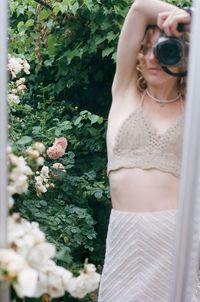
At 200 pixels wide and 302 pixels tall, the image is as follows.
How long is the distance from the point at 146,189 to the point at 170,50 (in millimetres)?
385

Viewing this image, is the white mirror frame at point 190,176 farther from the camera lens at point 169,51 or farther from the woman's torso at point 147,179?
the woman's torso at point 147,179

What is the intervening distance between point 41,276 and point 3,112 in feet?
0.96

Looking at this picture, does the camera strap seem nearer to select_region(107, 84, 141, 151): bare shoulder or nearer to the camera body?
the camera body

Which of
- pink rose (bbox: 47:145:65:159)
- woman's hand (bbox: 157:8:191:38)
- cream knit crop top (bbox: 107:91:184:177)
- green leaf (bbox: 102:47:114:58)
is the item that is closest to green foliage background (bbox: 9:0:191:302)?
green leaf (bbox: 102:47:114:58)

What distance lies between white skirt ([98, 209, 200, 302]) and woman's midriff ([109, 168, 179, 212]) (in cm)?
2

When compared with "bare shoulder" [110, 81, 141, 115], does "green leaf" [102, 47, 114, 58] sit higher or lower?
higher

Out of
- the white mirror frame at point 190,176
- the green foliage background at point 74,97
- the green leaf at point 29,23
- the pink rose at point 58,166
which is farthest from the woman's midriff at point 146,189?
the green leaf at point 29,23

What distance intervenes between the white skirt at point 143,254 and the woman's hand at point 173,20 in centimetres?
48

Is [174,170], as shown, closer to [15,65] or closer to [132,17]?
[132,17]

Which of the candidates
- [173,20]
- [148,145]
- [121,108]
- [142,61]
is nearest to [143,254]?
[148,145]

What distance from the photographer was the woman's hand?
1199 mm

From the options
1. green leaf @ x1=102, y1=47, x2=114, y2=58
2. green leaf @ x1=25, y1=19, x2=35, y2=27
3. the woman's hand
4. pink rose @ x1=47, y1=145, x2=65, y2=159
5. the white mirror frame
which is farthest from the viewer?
green leaf @ x1=25, y1=19, x2=35, y2=27

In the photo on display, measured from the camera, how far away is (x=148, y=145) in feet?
4.72

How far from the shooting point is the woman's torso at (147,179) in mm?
1441
